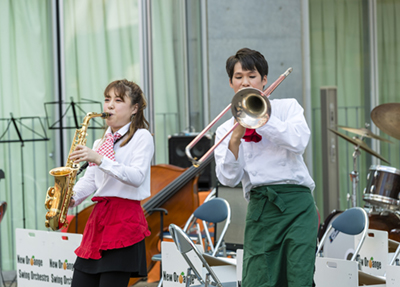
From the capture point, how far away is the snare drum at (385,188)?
4270 mm

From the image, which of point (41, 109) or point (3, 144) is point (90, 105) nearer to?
point (41, 109)

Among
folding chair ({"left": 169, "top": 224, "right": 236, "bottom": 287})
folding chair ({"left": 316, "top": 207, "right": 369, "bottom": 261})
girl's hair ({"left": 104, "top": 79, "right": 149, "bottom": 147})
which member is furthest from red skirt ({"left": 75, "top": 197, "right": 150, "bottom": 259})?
folding chair ({"left": 316, "top": 207, "right": 369, "bottom": 261})

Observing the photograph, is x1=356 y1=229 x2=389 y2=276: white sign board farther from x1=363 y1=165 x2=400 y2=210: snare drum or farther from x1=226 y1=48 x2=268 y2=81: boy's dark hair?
x1=226 y1=48 x2=268 y2=81: boy's dark hair

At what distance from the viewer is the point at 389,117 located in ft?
14.6

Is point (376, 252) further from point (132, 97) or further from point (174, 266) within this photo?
point (132, 97)

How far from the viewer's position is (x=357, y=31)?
22.4 feet

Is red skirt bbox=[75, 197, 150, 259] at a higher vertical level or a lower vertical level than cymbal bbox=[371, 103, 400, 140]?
lower

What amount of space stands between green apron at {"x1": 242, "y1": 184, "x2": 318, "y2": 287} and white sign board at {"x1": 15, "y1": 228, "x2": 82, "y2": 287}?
1.57m

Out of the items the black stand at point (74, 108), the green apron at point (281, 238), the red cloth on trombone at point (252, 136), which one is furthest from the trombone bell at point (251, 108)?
the black stand at point (74, 108)

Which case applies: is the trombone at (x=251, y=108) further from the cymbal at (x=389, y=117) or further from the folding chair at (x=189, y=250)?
the cymbal at (x=389, y=117)

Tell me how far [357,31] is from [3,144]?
4130mm

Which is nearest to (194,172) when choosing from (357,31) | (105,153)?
(105,153)

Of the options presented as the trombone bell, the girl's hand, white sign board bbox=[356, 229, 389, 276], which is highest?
the trombone bell

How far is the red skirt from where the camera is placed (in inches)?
95.7
